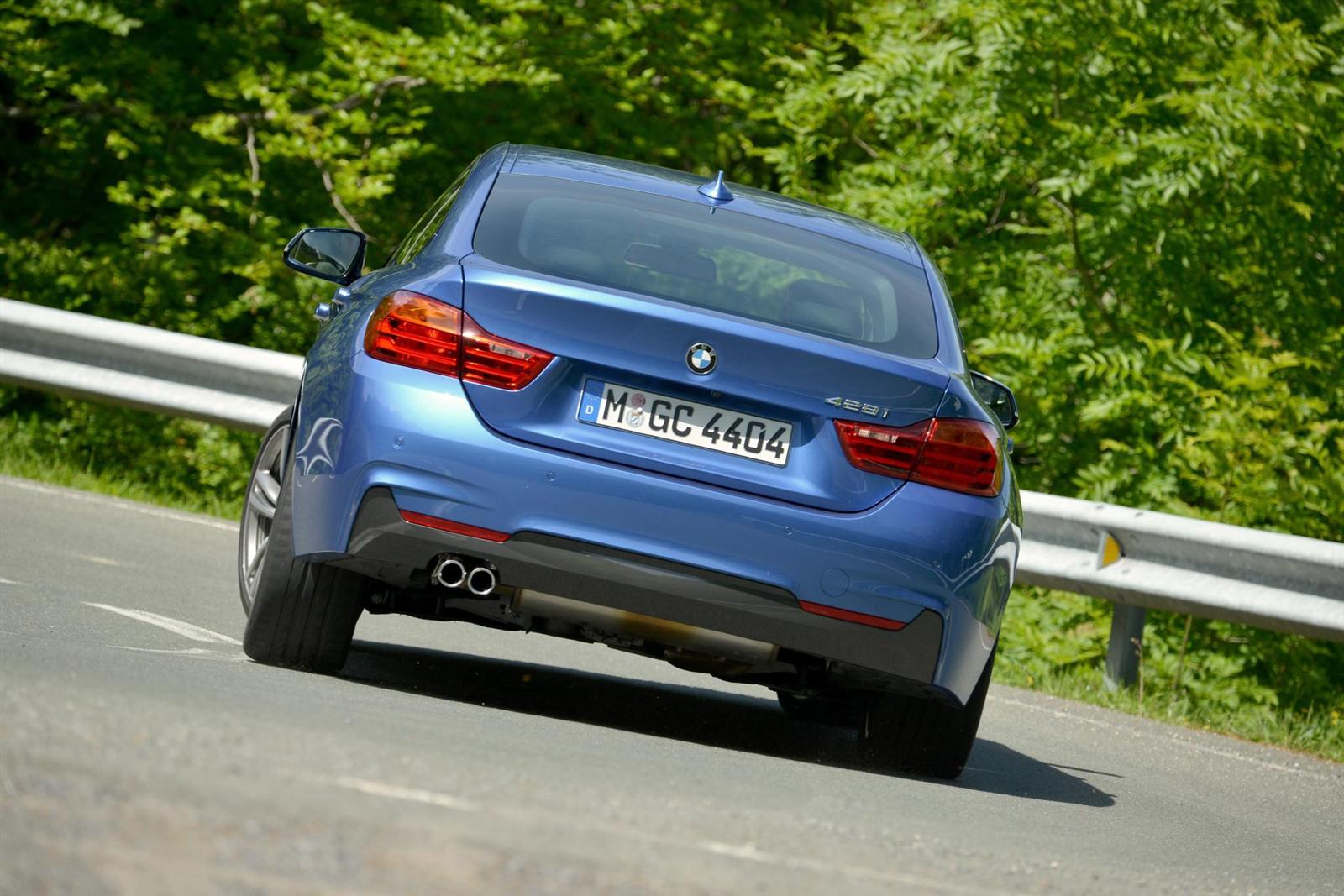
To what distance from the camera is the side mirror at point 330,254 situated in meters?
6.04

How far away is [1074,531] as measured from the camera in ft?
28.8

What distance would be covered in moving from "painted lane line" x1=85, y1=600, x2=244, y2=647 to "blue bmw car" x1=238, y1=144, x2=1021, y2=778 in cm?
84

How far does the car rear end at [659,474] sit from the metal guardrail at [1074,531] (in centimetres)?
347

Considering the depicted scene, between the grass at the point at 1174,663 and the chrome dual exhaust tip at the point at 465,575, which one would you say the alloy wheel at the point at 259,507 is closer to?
the chrome dual exhaust tip at the point at 465,575

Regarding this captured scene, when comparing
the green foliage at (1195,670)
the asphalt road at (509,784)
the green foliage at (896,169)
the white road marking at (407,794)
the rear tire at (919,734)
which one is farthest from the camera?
the green foliage at (896,169)

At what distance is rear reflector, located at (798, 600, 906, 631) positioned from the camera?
487 centimetres

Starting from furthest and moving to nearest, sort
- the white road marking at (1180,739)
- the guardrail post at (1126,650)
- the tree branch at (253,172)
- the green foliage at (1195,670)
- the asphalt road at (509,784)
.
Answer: the tree branch at (253,172) → the guardrail post at (1126,650) → the green foliage at (1195,670) → the white road marking at (1180,739) → the asphalt road at (509,784)

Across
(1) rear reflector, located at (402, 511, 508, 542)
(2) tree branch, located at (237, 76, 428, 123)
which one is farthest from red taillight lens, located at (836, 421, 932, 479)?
(2) tree branch, located at (237, 76, 428, 123)

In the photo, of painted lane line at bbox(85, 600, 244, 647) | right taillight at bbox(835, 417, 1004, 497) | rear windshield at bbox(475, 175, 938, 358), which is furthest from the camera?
painted lane line at bbox(85, 600, 244, 647)

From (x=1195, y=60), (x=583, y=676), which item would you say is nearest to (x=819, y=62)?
(x=1195, y=60)

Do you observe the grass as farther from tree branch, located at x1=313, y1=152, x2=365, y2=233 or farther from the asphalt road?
tree branch, located at x1=313, y1=152, x2=365, y2=233

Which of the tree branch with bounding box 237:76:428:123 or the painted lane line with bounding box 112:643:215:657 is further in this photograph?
the tree branch with bounding box 237:76:428:123

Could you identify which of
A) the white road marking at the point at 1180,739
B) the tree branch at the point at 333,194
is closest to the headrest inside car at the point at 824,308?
the white road marking at the point at 1180,739

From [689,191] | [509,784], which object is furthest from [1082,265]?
[509,784]
